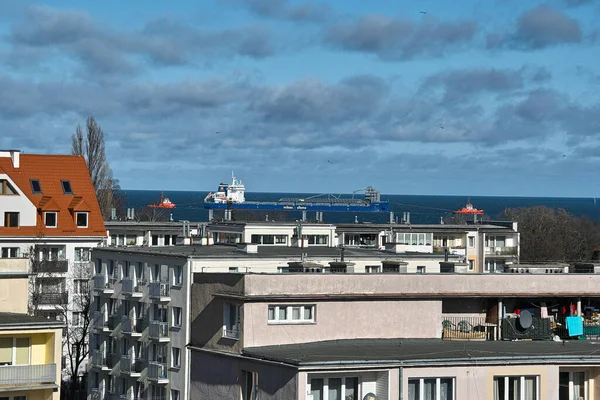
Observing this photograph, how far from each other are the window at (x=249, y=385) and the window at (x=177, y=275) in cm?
1514

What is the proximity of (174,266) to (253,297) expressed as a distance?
1447 centimetres

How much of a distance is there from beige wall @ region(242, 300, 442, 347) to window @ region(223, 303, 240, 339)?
81 centimetres

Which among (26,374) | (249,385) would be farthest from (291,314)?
(26,374)

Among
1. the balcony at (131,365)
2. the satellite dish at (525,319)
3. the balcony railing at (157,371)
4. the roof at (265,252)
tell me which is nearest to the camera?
the satellite dish at (525,319)

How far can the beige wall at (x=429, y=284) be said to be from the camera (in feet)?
160

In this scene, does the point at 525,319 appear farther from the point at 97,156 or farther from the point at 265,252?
the point at 97,156

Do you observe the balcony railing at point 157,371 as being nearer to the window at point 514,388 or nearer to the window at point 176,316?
the window at point 176,316

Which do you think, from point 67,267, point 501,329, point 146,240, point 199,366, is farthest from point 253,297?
point 146,240

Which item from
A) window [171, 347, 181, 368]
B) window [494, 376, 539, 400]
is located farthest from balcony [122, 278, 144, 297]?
window [494, 376, 539, 400]

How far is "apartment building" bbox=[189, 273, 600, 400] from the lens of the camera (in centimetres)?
4347

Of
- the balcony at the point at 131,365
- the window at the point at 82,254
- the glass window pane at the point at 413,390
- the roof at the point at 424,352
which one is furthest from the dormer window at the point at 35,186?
the glass window pane at the point at 413,390

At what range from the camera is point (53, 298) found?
84.8 meters

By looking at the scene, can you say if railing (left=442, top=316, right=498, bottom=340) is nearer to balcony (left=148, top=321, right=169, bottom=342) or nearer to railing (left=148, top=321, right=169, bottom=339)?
balcony (left=148, top=321, right=169, bottom=342)

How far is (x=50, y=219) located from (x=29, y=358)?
48068 mm
